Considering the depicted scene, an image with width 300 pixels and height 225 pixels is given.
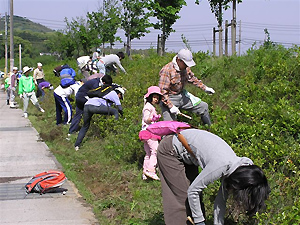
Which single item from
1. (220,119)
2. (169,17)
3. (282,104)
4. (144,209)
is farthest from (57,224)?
(169,17)

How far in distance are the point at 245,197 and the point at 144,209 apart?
8.59 ft

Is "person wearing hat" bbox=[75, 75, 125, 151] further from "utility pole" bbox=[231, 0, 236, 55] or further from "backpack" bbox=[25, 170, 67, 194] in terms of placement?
"utility pole" bbox=[231, 0, 236, 55]

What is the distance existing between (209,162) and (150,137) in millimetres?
3323

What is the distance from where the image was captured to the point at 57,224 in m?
5.94

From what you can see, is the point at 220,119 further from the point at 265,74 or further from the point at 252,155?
the point at 265,74

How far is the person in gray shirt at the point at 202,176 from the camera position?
3.83 meters

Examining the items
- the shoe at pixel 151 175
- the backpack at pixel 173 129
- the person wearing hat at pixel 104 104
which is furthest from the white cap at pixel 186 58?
the person wearing hat at pixel 104 104

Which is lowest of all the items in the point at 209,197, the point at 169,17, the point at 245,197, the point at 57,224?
the point at 57,224

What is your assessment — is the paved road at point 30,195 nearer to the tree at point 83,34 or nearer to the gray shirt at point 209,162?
the gray shirt at point 209,162

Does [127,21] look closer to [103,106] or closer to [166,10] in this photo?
[166,10]

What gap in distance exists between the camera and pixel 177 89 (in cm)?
771

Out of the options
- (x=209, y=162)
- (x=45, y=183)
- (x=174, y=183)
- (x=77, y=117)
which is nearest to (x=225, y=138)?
(x=174, y=183)

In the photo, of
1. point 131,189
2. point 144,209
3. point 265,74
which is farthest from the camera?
point 265,74

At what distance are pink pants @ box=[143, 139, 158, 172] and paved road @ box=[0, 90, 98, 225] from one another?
1197mm
